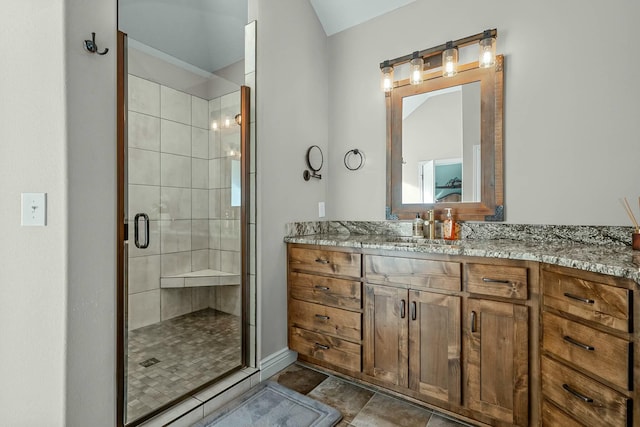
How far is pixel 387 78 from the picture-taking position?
2.39 metres

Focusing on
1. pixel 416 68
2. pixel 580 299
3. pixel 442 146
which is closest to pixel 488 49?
pixel 416 68

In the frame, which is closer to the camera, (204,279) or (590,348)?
(590,348)

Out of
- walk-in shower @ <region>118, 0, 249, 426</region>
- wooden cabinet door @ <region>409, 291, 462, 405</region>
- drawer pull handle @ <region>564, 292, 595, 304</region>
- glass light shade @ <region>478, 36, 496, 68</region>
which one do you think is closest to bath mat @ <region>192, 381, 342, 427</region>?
walk-in shower @ <region>118, 0, 249, 426</region>

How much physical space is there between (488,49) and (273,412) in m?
2.57

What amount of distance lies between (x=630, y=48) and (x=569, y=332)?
1.54m

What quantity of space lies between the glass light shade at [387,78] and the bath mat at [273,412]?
2.25m

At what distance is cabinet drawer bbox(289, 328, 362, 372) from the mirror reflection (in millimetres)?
1149

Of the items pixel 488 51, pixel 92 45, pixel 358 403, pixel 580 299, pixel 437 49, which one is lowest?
pixel 358 403

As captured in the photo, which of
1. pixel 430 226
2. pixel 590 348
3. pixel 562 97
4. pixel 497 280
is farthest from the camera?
pixel 430 226

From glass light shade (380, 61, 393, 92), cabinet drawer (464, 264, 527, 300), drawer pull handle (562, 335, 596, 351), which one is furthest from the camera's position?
glass light shade (380, 61, 393, 92)

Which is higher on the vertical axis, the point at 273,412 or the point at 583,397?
the point at 583,397

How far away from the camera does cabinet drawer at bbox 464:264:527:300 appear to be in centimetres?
148

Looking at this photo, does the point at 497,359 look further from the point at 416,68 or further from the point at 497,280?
the point at 416,68

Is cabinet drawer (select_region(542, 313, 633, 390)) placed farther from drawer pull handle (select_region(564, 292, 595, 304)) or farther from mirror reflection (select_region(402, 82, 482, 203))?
mirror reflection (select_region(402, 82, 482, 203))
